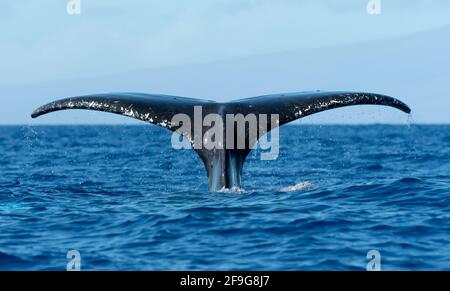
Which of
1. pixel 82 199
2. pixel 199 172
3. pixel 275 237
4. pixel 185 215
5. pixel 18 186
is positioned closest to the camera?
pixel 275 237

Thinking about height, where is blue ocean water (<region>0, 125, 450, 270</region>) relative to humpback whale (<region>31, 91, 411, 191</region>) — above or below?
below

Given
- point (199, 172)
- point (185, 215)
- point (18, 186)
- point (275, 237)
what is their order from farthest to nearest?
point (199, 172) < point (18, 186) < point (185, 215) < point (275, 237)

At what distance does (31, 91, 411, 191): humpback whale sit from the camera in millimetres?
12500

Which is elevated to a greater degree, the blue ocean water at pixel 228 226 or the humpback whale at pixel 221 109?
the humpback whale at pixel 221 109

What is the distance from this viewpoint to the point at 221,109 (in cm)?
1280

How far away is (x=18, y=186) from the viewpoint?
55.9 feet

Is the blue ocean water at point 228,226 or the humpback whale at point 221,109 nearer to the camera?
the blue ocean water at point 228,226

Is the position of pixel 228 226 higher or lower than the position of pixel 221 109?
lower

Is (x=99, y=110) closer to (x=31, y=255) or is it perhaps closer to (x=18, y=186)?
(x=31, y=255)

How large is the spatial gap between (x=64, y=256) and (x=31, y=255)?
436mm

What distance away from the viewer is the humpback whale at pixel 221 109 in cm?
1250

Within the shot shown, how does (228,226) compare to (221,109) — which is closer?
(228,226)

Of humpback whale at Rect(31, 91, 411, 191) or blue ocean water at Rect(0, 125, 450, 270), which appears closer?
blue ocean water at Rect(0, 125, 450, 270)
